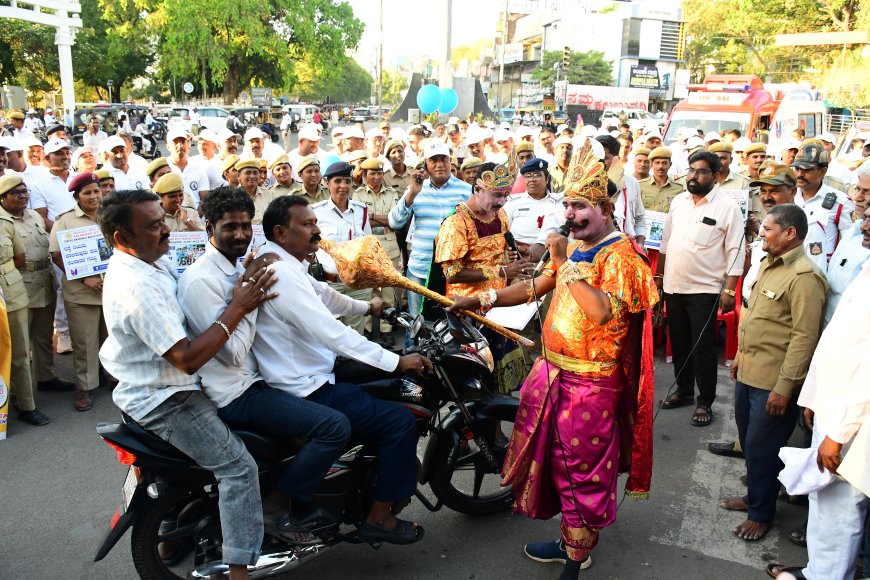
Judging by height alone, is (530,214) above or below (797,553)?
above

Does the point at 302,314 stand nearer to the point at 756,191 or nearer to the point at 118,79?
the point at 756,191

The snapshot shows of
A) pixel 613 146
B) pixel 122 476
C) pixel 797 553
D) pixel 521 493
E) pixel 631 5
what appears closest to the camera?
pixel 521 493

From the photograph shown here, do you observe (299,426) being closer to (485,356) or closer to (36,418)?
(485,356)

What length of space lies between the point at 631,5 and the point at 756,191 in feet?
196

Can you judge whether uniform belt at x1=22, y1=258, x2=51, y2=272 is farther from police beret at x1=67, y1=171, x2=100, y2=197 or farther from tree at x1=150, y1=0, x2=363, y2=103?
tree at x1=150, y1=0, x2=363, y2=103

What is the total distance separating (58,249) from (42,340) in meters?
0.96

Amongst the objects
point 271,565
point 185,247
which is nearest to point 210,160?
point 185,247

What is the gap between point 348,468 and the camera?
3.31 m

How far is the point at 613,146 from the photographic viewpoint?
22.7 ft

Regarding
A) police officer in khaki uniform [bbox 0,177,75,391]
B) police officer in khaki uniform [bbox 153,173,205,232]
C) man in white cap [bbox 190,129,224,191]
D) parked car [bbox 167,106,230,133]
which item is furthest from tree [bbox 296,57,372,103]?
police officer in khaki uniform [bbox 0,177,75,391]

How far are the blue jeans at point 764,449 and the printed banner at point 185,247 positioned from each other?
411cm

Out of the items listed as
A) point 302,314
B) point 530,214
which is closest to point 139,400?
point 302,314

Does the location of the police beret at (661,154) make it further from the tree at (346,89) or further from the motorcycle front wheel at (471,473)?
the tree at (346,89)

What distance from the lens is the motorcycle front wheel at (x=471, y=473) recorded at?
3707mm
